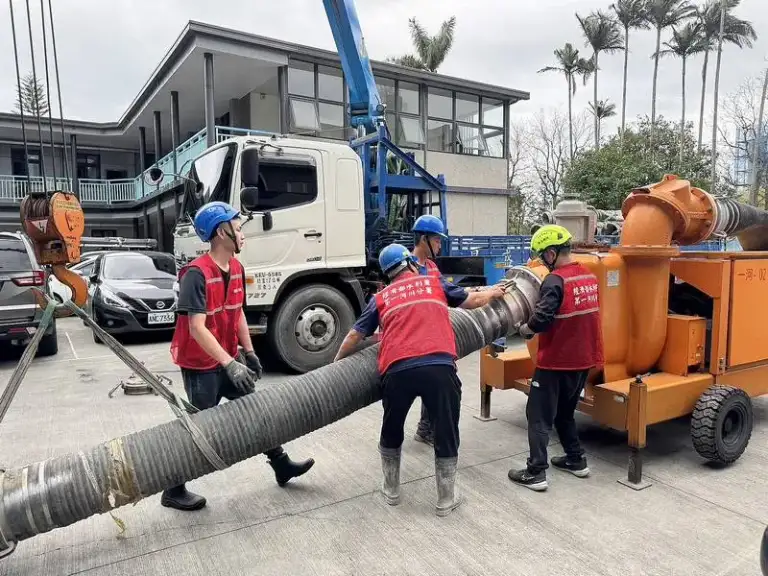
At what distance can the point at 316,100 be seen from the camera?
16500 mm

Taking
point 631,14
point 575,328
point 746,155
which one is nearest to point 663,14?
point 631,14

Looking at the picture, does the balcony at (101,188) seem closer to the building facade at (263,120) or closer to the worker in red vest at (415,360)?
the building facade at (263,120)

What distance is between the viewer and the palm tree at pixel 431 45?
31812 mm

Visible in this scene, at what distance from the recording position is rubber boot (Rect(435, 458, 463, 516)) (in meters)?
3.50

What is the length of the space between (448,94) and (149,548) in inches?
713

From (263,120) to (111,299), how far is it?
31.2ft

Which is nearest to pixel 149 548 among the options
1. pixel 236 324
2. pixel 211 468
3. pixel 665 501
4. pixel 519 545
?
pixel 211 468

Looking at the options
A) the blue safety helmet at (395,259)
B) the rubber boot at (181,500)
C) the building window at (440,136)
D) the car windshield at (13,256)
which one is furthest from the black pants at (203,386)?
the building window at (440,136)

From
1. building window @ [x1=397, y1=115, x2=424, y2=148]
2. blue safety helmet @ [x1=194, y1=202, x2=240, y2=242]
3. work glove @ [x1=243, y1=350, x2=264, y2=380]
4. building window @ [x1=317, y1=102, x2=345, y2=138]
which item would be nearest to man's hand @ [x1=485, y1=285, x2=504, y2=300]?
work glove @ [x1=243, y1=350, x2=264, y2=380]

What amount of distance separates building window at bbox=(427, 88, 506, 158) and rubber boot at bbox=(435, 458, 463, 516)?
16345mm

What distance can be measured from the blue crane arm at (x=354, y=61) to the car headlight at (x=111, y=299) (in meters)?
4.73

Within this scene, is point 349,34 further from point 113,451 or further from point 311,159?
point 113,451

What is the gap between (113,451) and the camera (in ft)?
9.83

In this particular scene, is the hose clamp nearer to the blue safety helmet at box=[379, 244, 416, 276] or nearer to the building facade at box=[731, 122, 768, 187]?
the blue safety helmet at box=[379, 244, 416, 276]
